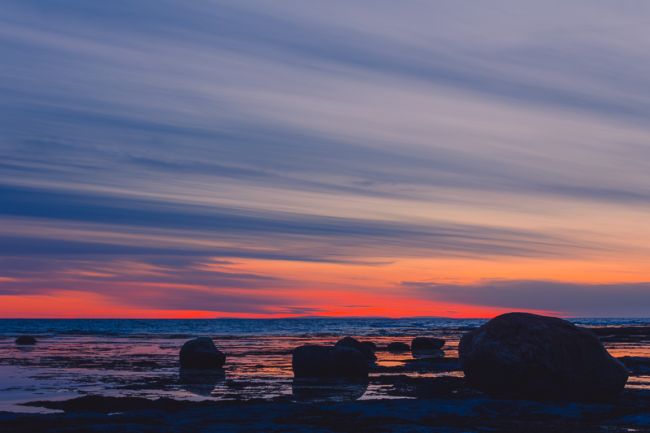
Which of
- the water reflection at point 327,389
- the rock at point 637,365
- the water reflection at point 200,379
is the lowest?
the rock at point 637,365

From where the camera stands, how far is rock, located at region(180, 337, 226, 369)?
30.0 metres

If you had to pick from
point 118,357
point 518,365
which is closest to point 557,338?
point 518,365

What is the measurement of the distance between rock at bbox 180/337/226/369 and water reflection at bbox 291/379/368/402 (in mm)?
6697

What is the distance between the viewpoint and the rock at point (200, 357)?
30.0 m

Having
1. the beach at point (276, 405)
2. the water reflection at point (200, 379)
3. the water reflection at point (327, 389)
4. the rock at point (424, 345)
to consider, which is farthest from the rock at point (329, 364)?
the rock at point (424, 345)

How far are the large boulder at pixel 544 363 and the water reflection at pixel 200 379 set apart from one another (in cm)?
768

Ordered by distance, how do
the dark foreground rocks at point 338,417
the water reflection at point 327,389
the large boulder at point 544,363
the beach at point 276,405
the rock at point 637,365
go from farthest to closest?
1. the rock at point 637,365
2. the large boulder at point 544,363
3. the water reflection at point 327,389
4. the beach at point 276,405
5. the dark foreground rocks at point 338,417

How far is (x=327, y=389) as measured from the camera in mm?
21484

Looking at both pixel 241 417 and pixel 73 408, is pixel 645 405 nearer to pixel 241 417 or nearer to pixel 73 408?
pixel 241 417

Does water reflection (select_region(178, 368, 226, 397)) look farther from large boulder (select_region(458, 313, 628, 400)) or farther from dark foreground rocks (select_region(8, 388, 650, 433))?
large boulder (select_region(458, 313, 628, 400))

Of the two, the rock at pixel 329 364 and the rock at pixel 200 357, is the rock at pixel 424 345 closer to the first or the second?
the rock at pixel 200 357

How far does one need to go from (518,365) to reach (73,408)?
1096 cm

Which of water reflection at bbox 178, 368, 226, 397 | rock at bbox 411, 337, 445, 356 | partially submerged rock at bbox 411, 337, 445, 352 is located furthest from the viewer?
partially submerged rock at bbox 411, 337, 445, 352

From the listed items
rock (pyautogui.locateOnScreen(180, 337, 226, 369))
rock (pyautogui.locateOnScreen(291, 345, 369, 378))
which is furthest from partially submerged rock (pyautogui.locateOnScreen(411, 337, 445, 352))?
rock (pyautogui.locateOnScreen(291, 345, 369, 378))
